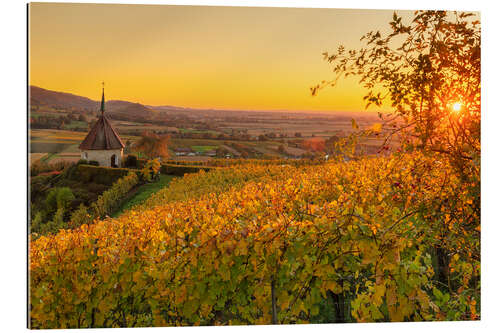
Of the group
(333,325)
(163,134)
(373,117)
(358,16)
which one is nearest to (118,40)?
(163,134)

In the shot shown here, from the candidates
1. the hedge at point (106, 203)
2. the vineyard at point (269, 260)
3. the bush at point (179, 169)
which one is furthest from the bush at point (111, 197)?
the vineyard at point (269, 260)

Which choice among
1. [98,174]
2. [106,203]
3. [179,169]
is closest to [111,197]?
[106,203]

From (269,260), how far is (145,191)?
2.70m

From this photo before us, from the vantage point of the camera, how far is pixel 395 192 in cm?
385

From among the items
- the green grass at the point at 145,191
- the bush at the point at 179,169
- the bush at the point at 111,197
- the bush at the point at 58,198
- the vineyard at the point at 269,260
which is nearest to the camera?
the vineyard at the point at 269,260

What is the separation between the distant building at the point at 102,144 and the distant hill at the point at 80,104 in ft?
0.35

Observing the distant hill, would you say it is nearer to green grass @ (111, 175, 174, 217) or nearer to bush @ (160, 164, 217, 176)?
bush @ (160, 164, 217, 176)

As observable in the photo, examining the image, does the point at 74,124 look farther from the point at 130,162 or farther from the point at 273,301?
the point at 273,301

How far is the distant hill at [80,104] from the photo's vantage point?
389 centimetres

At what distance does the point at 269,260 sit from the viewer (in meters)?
2.97

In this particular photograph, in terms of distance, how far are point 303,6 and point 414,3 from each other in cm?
114

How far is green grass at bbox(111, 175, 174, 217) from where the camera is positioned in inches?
196

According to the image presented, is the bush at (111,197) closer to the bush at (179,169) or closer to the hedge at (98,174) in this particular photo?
the hedge at (98,174)
